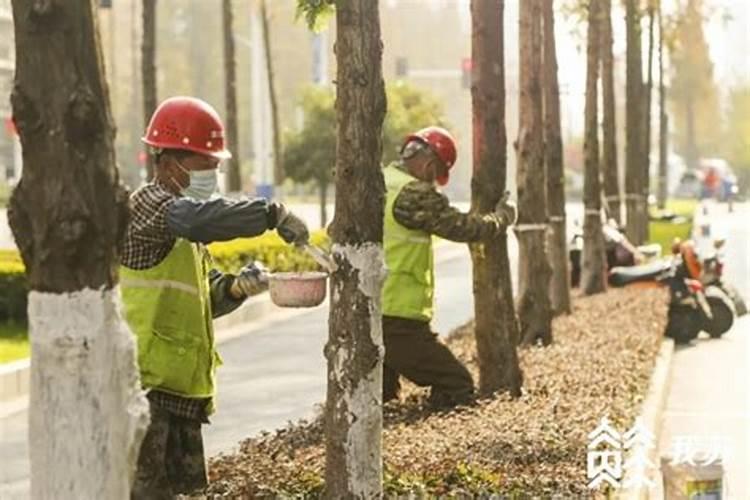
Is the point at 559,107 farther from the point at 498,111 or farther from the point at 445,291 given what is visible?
the point at 445,291

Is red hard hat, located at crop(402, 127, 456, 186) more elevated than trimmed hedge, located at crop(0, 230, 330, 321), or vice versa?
red hard hat, located at crop(402, 127, 456, 186)

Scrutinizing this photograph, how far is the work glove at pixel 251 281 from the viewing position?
657cm

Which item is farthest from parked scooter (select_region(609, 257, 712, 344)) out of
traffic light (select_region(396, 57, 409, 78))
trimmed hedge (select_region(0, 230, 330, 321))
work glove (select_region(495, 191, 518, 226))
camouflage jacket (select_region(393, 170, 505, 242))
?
traffic light (select_region(396, 57, 409, 78))

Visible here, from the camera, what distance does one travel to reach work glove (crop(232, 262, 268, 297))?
21.6 ft

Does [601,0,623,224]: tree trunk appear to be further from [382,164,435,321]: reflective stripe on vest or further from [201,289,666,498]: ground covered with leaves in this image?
[382,164,435,321]: reflective stripe on vest

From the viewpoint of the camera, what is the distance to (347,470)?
20.5ft

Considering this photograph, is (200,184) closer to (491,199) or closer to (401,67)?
(491,199)

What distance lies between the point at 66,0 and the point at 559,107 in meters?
12.3

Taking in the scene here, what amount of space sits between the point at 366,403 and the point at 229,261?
14.9m

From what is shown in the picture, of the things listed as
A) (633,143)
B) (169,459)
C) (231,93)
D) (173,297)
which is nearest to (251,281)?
(173,297)

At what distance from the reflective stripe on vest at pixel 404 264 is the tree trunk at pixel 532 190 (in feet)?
13.9

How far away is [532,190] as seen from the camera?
13508 millimetres

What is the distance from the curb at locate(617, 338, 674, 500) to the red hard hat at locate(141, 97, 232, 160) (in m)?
2.21

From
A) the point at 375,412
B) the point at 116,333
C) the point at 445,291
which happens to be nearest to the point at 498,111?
the point at 375,412
